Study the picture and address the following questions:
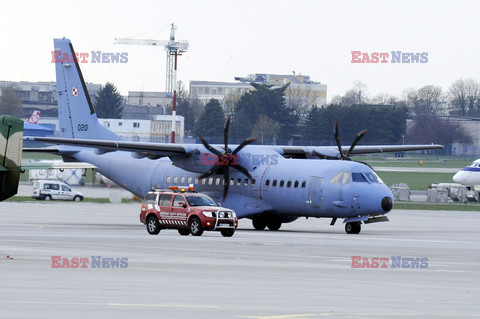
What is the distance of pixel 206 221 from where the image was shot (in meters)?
36.8

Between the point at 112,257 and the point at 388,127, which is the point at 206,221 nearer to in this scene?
the point at 112,257

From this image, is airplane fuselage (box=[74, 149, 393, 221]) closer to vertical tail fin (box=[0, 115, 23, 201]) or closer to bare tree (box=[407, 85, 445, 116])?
vertical tail fin (box=[0, 115, 23, 201])

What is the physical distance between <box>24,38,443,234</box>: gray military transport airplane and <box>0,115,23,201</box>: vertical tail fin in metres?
14.8

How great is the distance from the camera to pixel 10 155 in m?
26.3

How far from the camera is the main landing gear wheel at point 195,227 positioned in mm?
36994

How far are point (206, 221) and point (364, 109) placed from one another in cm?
6178

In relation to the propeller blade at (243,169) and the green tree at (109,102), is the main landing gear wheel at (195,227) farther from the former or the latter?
the green tree at (109,102)

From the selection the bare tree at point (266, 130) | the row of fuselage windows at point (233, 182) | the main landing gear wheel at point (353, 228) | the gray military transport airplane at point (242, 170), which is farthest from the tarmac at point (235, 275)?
the bare tree at point (266, 130)

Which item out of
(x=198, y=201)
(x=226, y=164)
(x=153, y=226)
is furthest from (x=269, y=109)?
(x=198, y=201)

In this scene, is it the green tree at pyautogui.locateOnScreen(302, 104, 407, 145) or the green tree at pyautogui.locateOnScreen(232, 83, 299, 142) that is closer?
the green tree at pyautogui.locateOnScreen(302, 104, 407, 145)

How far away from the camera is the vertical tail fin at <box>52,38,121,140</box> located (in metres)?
50.1

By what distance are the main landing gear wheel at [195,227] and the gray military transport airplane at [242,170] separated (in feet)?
21.4

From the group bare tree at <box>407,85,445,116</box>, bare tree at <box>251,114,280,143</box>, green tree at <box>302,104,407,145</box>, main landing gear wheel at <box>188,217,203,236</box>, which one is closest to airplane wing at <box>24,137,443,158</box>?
main landing gear wheel at <box>188,217,203,236</box>

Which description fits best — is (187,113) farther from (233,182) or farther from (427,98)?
(233,182)
